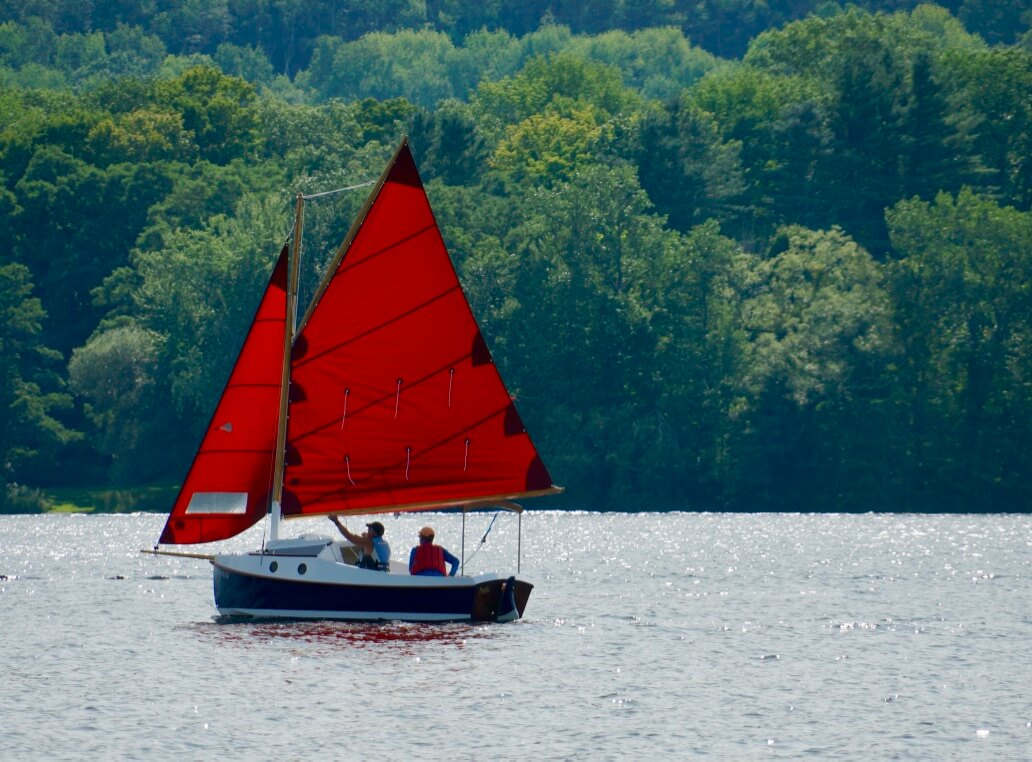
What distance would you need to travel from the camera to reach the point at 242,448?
54.0 meters

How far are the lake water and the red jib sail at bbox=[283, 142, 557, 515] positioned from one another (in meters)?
3.43

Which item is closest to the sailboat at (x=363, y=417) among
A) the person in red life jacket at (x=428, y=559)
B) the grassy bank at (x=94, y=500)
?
the person in red life jacket at (x=428, y=559)

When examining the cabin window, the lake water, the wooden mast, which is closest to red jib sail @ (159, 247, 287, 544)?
the cabin window

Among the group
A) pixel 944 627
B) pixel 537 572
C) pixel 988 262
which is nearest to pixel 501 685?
pixel 944 627

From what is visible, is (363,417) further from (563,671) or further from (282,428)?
(563,671)

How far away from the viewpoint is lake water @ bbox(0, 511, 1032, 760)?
3866 cm

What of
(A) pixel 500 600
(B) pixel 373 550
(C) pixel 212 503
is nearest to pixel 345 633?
(B) pixel 373 550

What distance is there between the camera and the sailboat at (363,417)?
53.6 m

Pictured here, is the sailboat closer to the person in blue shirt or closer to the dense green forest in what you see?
the person in blue shirt

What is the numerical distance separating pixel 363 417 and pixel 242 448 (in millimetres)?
2942

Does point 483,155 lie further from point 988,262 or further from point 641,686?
point 641,686

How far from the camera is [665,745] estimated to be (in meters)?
38.3

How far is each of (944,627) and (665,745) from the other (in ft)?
66.6

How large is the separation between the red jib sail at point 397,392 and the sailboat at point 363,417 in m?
0.03
